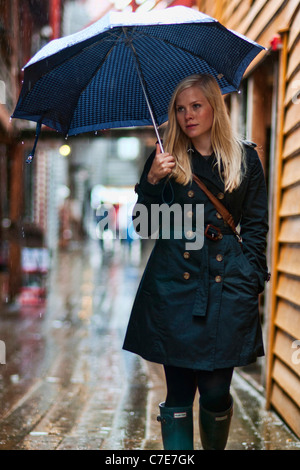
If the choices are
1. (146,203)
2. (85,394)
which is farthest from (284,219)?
(85,394)

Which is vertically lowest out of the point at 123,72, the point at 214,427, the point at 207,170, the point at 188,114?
the point at 214,427

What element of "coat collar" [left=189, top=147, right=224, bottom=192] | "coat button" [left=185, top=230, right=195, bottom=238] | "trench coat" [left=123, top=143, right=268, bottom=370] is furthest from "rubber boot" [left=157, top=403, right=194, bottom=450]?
"coat collar" [left=189, top=147, right=224, bottom=192]

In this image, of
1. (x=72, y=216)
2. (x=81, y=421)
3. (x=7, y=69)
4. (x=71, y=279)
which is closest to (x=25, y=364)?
(x=81, y=421)

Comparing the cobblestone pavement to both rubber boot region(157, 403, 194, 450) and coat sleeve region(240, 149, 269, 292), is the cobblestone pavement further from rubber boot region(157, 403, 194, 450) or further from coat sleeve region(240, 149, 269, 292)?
coat sleeve region(240, 149, 269, 292)

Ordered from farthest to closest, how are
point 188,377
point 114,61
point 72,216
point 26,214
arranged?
point 72,216
point 26,214
point 114,61
point 188,377

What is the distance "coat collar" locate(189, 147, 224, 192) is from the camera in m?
2.86

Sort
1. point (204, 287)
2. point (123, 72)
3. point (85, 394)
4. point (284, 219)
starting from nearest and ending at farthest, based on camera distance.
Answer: point (204, 287) → point (123, 72) → point (284, 219) → point (85, 394)

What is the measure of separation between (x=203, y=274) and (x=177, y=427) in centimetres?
70

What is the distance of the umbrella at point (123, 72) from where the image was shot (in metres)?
3.06

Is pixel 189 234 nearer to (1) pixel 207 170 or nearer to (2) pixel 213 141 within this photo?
(1) pixel 207 170

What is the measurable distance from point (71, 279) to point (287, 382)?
36.8 feet

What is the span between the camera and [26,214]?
18.2m

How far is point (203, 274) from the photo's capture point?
277 cm

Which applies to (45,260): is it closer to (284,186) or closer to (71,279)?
Answer: (71,279)
